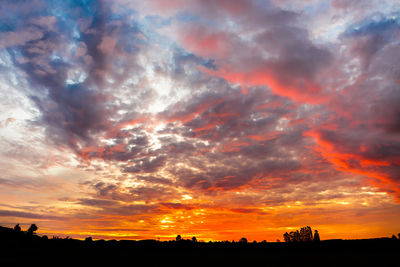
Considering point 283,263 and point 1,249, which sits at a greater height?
point 1,249

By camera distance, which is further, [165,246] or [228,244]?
[228,244]

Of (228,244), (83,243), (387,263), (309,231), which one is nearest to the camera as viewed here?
(387,263)

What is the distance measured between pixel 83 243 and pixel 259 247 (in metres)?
15.8

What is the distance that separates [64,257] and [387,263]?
22.6 metres

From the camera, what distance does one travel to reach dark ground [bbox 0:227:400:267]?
1664 centimetres

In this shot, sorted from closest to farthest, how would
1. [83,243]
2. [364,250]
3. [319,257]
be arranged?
[319,257] → [364,250] → [83,243]

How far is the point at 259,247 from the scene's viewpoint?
71.6 ft

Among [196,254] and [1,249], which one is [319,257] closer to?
[196,254]

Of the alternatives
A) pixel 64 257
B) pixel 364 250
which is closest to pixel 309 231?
pixel 364 250

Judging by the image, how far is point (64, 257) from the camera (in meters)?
17.2

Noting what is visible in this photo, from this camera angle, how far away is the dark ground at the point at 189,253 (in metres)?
16.6

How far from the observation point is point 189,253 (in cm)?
1997

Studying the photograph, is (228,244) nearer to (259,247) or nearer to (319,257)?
(259,247)

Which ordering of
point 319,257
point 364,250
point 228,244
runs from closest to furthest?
point 319,257, point 364,250, point 228,244
